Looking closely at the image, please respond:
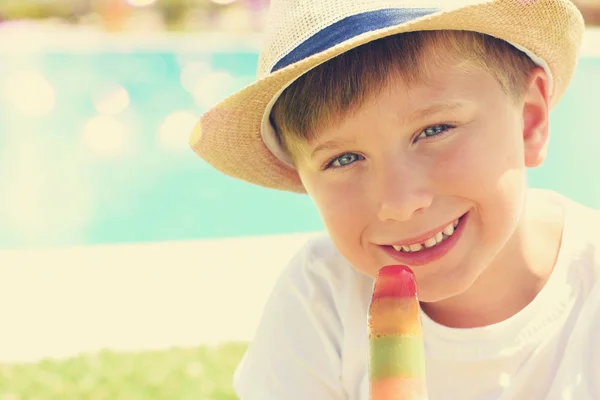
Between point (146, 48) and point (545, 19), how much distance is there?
10.4 m

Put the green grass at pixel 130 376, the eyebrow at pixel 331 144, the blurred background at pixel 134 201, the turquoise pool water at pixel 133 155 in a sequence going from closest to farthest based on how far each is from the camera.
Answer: the eyebrow at pixel 331 144
the green grass at pixel 130 376
the blurred background at pixel 134 201
the turquoise pool water at pixel 133 155

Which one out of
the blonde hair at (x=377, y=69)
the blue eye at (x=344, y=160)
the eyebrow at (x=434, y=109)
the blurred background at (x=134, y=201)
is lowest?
the blue eye at (x=344, y=160)

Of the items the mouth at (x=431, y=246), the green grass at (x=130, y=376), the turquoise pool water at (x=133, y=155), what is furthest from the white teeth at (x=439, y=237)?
the turquoise pool water at (x=133, y=155)

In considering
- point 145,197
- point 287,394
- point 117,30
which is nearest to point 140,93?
point 145,197

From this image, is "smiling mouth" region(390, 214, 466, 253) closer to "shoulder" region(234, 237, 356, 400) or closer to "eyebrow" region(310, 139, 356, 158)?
"eyebrow" region(310, 139, 356, 158)

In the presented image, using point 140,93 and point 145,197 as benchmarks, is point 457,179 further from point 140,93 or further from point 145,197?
point 140,93

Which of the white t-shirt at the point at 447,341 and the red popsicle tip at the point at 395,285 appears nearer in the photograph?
the red popsicle tip at the point at 395,285

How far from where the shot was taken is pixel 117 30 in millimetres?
13727

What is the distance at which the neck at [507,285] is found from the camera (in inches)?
90.0

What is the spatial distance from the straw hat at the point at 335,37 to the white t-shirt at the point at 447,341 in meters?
0.40

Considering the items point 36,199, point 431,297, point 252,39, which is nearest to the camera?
point 431,297

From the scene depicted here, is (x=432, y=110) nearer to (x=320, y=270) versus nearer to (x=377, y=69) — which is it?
(x=377, y=69)

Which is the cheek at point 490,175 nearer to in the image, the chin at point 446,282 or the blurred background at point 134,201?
the chin at point 446,282

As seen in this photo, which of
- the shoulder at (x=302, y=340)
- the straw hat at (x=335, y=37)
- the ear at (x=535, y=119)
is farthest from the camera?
the shoulder at (x=302, y=340)
